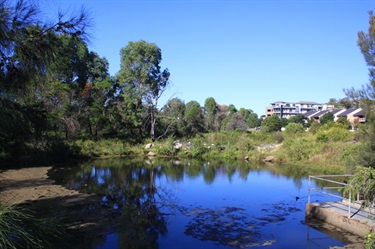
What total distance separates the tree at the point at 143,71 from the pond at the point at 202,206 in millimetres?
15302

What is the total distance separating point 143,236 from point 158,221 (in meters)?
1.60

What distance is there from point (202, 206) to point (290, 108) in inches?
3754

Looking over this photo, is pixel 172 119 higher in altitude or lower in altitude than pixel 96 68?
lower

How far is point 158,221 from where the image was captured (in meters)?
10.1

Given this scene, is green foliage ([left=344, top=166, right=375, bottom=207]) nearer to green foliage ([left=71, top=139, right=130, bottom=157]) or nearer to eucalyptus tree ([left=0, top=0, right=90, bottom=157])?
eucalyptus tree ([left=0, top=0, right=90, bottom=157])

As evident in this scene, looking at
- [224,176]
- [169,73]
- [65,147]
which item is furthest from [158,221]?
[169,73]

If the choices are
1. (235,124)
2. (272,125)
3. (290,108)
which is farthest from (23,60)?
(290,108)

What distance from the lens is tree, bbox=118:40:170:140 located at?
35812 millimetres

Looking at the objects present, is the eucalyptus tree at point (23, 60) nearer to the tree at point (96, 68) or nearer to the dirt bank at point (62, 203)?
the dirt bank at point (62, 203)

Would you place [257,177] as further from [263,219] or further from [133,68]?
[133,68]

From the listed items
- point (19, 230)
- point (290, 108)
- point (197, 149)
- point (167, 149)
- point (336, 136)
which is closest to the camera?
point (19, 230)

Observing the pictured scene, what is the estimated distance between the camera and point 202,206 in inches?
482

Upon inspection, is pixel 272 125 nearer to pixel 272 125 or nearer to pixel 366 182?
pixel 272 125

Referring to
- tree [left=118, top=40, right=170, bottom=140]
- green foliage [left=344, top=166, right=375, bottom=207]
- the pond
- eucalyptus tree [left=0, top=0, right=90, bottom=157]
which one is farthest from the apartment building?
eucalyptus tree [left=0, top=0, right=90, bottom=157]
